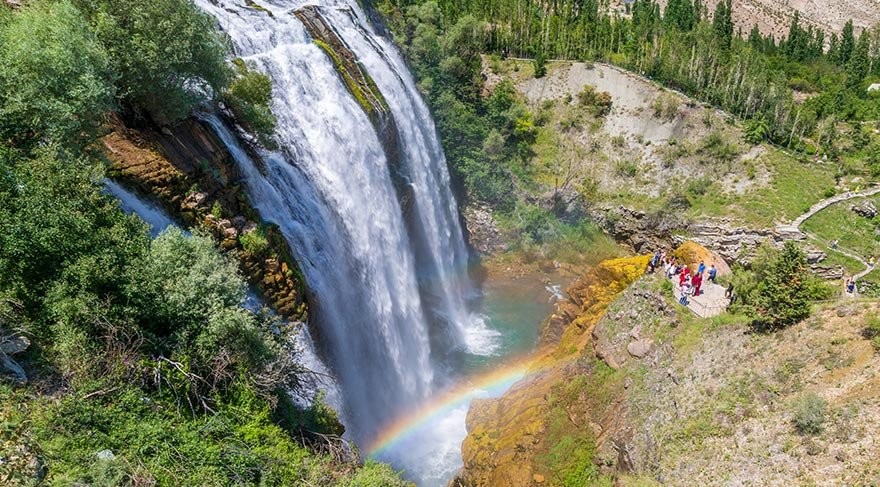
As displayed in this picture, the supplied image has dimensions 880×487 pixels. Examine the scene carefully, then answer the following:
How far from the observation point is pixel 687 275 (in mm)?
→ 24000

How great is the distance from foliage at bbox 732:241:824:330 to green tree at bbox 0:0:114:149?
2158 cm

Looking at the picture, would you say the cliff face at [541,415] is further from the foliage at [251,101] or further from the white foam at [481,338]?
the foliage at [251,101]

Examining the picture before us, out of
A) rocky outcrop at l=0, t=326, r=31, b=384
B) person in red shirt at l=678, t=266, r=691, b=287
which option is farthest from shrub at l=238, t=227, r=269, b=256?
person in red shirt at l=678, t=266, r=691, b=287

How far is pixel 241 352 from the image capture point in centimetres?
1288

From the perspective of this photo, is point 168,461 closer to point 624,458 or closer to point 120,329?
point 120,329

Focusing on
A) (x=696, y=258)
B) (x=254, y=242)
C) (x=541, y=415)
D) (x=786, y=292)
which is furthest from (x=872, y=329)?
(x=254, y=242)

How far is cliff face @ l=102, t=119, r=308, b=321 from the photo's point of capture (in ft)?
49.7

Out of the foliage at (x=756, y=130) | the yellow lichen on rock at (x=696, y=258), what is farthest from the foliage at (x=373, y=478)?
the foliage at (x=756, y=130)

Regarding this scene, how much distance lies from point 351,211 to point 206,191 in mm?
8893

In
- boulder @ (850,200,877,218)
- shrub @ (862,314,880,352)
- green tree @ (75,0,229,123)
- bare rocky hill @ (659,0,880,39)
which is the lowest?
bare rocky hill @ (659,0,880,39)

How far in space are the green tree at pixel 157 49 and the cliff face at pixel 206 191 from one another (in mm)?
1111

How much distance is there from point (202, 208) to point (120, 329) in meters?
5.74

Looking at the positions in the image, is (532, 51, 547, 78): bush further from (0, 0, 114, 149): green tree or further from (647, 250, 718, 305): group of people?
(0, 0, 114, 149): green tree

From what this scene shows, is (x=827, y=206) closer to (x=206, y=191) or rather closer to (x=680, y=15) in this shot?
(x=206, y=191)
